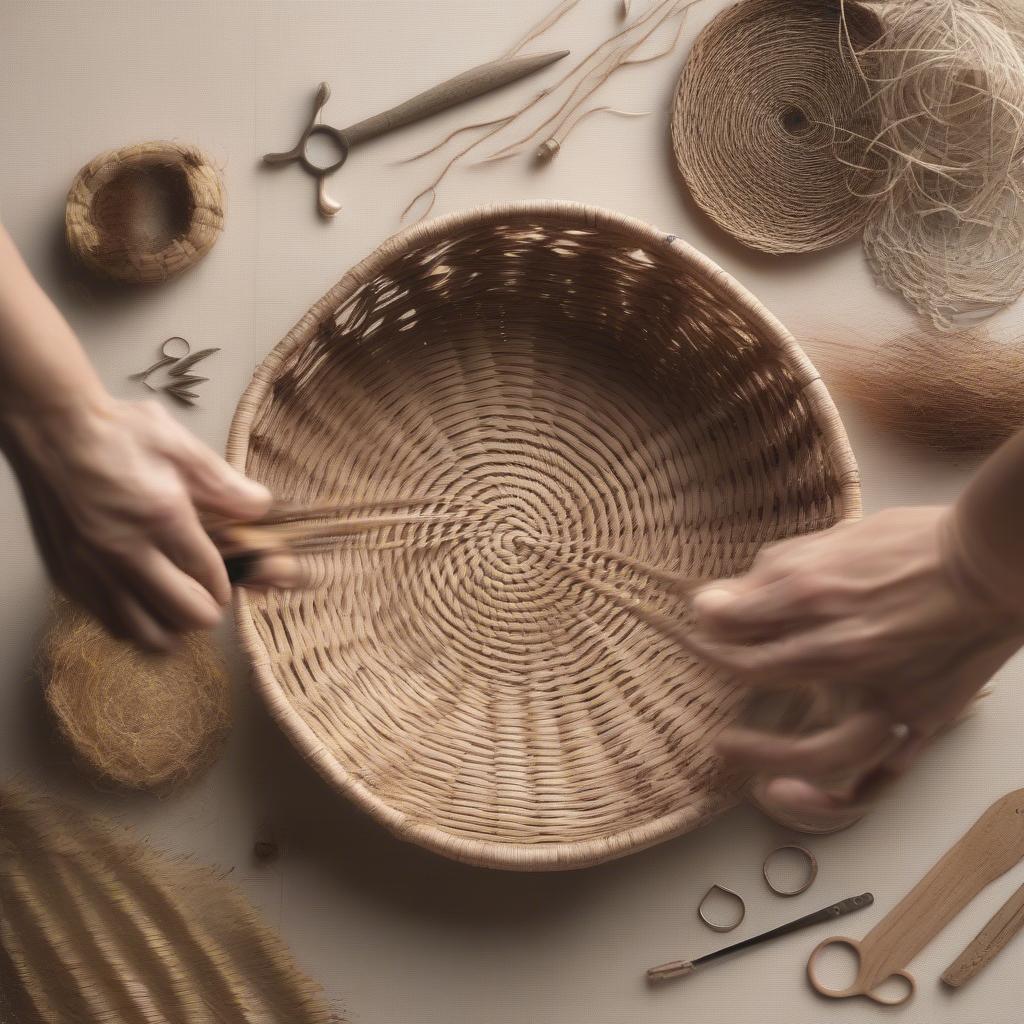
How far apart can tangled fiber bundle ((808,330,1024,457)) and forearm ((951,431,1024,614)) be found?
568 millimetres

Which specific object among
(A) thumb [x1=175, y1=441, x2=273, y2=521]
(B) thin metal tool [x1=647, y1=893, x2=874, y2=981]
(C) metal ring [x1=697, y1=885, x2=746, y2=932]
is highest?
(A) thumb [x1=175, y1=441, x2=273, y2=521]

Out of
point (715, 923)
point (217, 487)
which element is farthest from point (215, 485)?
point (715, 923)

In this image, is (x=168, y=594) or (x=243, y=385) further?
(x=243, y=385)

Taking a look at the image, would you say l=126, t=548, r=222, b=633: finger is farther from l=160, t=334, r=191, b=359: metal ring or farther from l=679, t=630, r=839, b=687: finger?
l=160, t=334, r=191, b=359: metal ring

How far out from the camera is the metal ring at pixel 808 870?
104 cm

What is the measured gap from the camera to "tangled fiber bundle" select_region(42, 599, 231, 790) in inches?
38.3

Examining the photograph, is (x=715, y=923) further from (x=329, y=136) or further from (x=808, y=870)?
(x=329, y=136)

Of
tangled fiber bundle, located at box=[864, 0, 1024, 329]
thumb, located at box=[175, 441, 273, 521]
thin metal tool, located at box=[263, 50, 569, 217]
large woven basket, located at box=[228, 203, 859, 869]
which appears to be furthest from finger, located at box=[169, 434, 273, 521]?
tangled fiber bundle, located at box=[864, 0, 1024, 329]

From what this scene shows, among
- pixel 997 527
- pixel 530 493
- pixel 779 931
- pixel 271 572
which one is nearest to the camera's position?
pixel 997 527

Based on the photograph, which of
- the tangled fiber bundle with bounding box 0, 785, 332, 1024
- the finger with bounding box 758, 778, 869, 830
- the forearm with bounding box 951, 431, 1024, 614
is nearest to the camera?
the forearm with bounding box 951, 431, 1024, 614

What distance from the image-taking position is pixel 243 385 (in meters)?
1.09

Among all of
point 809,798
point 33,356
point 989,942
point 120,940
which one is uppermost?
point 33,356

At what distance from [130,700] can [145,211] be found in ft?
1.60

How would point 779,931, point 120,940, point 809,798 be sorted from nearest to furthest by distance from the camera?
point 809,798 < point 120,940 < point 779,931
